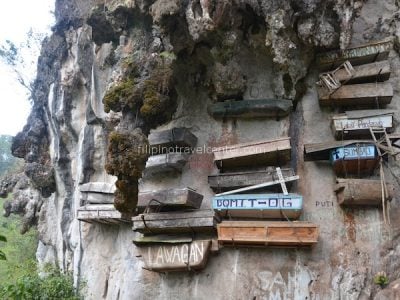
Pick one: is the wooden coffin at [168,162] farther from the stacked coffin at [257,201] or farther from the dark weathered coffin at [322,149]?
the dark weathered coffin at [322,149]

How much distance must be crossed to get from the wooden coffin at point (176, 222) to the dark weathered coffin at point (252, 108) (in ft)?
6.67

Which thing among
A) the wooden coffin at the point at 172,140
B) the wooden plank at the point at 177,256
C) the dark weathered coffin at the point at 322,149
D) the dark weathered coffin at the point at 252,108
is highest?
the dark weathered coffin at the point at 252,108

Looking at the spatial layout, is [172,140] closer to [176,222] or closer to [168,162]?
[168,162]

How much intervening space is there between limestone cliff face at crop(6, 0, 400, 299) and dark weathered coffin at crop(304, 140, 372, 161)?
220mm

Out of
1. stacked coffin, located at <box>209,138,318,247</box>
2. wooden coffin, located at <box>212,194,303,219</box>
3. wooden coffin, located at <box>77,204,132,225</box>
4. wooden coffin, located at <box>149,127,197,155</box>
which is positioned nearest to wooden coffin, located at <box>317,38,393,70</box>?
stacked coffin, located at <box>209,138,318,247</box>

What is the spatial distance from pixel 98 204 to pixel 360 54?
6068mm

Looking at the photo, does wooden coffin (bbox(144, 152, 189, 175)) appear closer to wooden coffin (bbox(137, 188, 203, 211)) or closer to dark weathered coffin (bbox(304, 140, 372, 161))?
wooden coffin (bbox(137, 188, 203, 211))

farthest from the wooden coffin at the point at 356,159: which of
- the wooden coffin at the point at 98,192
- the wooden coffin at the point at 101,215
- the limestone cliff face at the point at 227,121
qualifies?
the wooden coffin at the point at 98,192

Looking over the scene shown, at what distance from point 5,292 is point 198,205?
340 cm

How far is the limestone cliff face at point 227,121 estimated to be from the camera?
23.0 feet

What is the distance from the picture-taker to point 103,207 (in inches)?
340

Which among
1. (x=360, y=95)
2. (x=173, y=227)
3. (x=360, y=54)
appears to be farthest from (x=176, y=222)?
(x=360, y=54)

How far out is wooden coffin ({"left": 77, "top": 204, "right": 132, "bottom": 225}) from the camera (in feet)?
27.7

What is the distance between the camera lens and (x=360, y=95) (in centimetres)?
758
